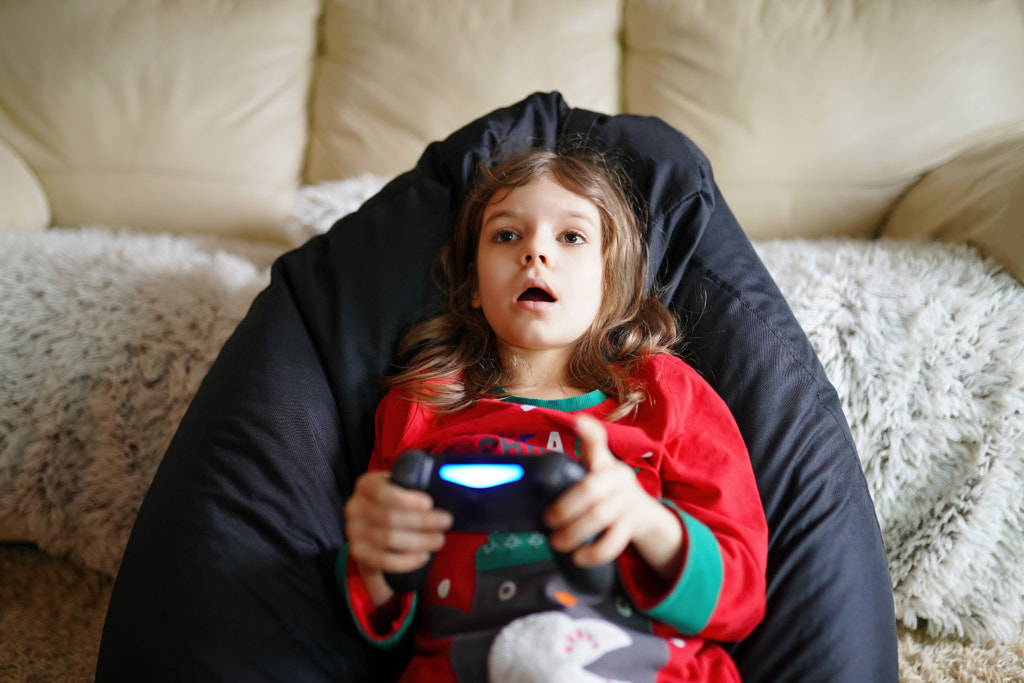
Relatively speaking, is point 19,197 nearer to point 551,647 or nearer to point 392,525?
point 392,525

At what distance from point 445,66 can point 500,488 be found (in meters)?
1.34

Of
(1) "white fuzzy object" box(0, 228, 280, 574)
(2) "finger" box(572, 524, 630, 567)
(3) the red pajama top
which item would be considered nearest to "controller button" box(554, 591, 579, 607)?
(3) the red pajama top

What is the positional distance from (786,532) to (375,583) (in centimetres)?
52

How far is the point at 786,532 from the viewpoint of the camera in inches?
35.2

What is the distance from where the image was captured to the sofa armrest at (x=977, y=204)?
116 cm

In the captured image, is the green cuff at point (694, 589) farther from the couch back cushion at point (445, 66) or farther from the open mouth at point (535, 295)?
the couch back cushion at point (445, 66)

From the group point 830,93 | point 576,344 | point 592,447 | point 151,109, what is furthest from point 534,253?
point 151,109

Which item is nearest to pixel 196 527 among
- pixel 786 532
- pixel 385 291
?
pixel 385 291

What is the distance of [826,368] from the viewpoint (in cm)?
111

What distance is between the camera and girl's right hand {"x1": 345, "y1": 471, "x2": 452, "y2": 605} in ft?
2.14

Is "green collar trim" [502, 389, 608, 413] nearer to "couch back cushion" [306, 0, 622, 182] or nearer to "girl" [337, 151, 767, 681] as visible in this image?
"girl" [337, 151, 767, 681]

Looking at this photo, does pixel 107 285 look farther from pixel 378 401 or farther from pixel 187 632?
pixel 187 632

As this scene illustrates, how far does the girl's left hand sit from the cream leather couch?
1134mm

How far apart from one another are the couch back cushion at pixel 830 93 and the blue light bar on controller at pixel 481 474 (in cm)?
126
